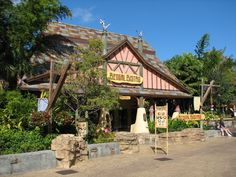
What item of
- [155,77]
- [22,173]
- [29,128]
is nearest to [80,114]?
[29,128]

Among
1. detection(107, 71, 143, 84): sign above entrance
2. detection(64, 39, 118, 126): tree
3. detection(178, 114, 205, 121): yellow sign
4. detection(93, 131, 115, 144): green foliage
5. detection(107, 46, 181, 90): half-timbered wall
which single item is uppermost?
detection(107, 46, 181, 90): half-timbered wall

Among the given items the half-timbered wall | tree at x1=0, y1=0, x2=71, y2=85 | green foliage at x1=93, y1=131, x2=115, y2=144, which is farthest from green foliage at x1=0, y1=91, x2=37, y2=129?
→ the half-timbered wall

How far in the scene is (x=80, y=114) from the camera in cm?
1559

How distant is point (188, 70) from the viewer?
3266 centimetres

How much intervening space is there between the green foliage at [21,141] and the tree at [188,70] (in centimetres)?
2154

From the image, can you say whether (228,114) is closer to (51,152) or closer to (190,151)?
(190,151)

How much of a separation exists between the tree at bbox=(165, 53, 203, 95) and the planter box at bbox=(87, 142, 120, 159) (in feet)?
62.1

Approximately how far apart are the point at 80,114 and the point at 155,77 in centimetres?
896

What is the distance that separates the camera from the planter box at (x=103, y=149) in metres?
13.3

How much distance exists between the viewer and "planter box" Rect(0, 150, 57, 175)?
10422mm

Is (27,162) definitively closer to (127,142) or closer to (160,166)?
(160,166)

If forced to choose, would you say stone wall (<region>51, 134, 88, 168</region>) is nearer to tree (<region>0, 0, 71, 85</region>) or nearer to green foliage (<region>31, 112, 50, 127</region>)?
green foliage (<region>31, 112, 50, 127</region>)

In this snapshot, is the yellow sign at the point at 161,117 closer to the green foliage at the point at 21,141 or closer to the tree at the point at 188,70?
the green foliage at the point at 21,141

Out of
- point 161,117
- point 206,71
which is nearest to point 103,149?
point 161,117
